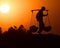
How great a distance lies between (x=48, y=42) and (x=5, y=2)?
7.63 ft

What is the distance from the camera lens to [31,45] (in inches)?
143

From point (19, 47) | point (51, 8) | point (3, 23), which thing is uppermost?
point (51, 8)

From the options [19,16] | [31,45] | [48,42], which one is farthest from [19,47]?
[19,16]

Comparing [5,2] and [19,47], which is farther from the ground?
[5,2]

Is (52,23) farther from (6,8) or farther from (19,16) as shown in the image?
(6,8)

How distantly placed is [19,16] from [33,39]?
188 centimetres

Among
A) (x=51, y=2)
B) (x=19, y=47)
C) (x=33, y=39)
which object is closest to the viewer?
(x=19, y=47)

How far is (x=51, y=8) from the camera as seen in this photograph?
5.52 meters

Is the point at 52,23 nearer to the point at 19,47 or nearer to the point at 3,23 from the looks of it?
the point at 3,23

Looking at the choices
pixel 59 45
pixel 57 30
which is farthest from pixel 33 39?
pixel 57 30

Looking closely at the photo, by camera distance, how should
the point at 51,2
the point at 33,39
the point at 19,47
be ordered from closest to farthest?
the point at 19,47 < the point at 33,39 < the point at 51,2

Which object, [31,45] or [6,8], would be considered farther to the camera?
[6,8]

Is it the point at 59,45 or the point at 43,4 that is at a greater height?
the point at 43,4

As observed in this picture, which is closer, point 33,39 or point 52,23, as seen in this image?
point 33,39
